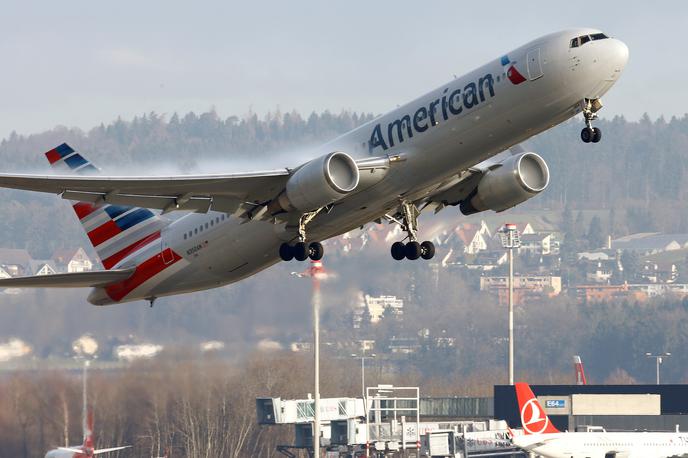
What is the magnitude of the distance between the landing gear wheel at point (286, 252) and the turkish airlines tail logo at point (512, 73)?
9097 millimetres

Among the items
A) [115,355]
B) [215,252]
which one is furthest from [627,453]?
[215,252]

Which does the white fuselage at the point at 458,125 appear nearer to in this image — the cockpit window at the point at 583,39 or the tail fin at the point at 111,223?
the cockpit window at the point at 583,39

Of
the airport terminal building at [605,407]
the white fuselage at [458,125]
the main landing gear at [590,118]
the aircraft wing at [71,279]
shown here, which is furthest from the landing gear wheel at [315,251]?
the airport terminal building at [605,407]

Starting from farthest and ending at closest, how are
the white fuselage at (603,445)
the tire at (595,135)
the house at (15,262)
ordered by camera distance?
the house at (15,262) → the white fuselage at (603,445) → the tire at (595,135)

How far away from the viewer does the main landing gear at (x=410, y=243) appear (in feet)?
138

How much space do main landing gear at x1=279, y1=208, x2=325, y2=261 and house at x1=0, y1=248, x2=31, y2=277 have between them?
8226cm

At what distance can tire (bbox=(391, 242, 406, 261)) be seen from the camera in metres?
44.1

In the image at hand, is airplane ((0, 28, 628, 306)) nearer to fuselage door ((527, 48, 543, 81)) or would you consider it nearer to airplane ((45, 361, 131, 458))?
fuselage door ((527, 48, 543, 81))

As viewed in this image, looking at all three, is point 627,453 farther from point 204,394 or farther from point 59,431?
point 59,431

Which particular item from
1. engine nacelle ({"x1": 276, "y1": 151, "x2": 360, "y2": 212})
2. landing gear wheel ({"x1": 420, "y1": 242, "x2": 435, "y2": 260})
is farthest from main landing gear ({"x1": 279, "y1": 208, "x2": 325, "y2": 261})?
landing gear wheel ({"x1": 420, "y1": 242, "x2": 435, "y2": 260})

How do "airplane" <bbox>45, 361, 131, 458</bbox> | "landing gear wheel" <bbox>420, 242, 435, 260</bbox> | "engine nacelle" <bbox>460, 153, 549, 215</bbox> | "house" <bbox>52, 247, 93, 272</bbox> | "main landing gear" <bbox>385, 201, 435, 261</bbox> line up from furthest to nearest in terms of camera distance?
1. "house" <bbox>52, 247, 93, 272</bbox>
2. "airplane" <bbox>45, 361, 131, 458</bbox>
3. "landing gear wheel" <bbox>420, 242, 435, 260</bbox>
4. "engine nacelle" <bbox>460, 153, 549, 215</bbox>
5. "main landing gear" <bbox>385, 201, 435, 261</bbox>

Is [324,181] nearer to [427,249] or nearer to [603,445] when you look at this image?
[427,249]

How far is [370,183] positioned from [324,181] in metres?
1.52

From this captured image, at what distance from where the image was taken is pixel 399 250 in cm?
4438
